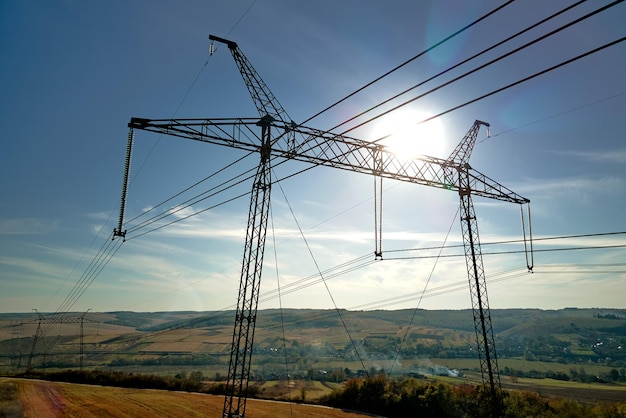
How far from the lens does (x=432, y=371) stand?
114312mm

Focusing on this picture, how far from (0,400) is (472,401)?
48.5 m

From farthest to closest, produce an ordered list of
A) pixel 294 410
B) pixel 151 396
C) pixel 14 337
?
1. pixel 14 337
2. pixel 151 396
3. pixel 294 410

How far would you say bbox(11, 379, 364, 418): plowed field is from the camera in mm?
32906

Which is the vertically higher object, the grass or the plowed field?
the grass

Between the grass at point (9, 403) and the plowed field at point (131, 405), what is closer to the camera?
the grass at point (9, 403)

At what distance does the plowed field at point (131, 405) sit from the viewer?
32.9 m

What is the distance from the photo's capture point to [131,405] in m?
37.1

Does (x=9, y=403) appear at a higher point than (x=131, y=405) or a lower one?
higher

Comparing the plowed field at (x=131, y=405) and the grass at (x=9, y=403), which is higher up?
the grass at (x=9, y=403)

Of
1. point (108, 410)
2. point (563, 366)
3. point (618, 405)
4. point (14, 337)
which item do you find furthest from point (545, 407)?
point (14, 337)

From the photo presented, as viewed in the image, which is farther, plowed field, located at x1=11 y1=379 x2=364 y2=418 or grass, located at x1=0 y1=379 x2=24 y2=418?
plowed field, located at x1=11 y1=379 x2=364 y2=418

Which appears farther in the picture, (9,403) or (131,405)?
(131,405)

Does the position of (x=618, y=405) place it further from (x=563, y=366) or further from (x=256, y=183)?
A: (x=563, y=366)

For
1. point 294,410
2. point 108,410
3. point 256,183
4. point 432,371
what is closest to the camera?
point 256,183
